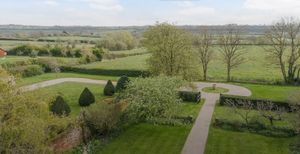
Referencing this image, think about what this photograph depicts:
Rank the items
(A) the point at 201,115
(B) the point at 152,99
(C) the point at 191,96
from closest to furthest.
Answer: (B) the point at 152,99 → (A) the point at 201,115 → (C) the point at 191,96

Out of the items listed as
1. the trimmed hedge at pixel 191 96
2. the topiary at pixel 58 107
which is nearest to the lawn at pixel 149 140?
the topiary at pixel 58 107

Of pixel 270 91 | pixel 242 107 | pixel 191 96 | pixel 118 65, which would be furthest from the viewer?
pixel 118 65

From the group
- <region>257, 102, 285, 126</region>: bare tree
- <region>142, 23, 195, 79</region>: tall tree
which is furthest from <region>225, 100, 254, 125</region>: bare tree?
<region>142, 23, 195, 79</region>: tall tree

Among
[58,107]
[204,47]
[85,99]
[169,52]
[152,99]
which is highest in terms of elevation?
[169,52]

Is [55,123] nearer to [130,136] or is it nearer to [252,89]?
[130,136]

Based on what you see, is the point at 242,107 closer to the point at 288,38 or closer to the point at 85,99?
the point at 85,99

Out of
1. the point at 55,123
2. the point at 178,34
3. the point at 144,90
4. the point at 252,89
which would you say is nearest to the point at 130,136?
the point at 144,90

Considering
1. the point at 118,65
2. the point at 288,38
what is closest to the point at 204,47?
the point at 288,38

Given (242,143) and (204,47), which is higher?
(204,47)
